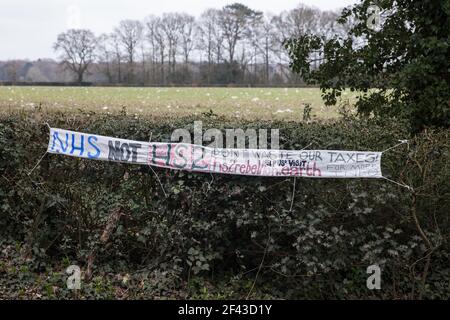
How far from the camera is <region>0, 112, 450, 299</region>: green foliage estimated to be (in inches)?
247

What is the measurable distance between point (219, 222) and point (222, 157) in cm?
82

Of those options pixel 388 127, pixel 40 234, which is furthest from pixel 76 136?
pixel 388 127

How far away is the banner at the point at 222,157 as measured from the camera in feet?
20.6

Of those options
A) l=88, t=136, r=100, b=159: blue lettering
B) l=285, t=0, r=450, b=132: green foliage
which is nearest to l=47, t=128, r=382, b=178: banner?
l=88, t=136, r=100, b=159: blue lettering

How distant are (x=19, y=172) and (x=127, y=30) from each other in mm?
88096

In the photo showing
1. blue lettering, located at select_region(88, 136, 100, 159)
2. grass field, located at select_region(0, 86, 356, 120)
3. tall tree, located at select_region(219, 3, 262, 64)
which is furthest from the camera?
tall tree, located at select_region(219, 3, 262, 64)

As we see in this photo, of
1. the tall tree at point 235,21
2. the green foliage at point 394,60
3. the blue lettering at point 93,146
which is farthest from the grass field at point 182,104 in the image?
the tall tree at point 235,21

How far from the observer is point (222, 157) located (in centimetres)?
656

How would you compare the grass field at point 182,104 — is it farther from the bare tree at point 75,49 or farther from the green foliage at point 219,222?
the bare tree at point 75,49

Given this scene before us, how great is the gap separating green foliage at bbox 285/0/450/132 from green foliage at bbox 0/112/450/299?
1.48 m

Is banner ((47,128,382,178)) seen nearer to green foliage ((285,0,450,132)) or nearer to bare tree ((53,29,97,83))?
green foliage ((285,0,450,132))

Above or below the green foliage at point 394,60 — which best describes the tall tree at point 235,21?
above

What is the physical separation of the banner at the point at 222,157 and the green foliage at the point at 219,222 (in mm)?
133
